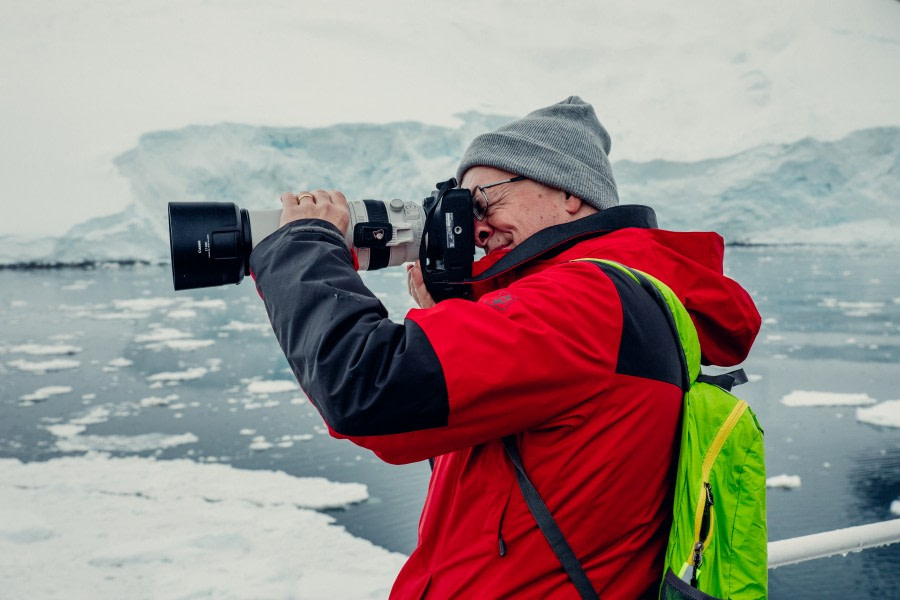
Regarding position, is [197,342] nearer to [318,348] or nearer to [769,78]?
[318,348]

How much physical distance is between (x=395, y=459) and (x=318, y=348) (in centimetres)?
8

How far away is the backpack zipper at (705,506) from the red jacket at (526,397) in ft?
0.08

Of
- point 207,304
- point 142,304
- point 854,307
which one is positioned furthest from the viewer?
point 207,304

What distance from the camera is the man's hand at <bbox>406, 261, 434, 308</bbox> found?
A: 650mm

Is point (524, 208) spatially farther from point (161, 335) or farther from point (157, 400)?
point (161, 335)

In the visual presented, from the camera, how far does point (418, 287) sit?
658 mm

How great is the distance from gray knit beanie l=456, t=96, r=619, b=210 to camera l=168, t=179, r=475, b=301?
0.04 m

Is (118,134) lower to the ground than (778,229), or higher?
higher

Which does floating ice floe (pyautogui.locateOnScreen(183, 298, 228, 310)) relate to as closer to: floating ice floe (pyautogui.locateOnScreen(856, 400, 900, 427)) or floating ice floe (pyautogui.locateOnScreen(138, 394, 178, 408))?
floating ice floe (pyautogui.locateOnScreen(138, 394, 178, 408))

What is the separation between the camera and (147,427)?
312 centimetres

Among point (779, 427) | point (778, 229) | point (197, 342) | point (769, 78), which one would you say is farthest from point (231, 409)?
point (769, 78)

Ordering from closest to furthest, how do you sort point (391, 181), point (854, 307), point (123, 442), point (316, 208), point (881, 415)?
1. point (316, 208)
2. point (123, 442)
3. point (881, 415)
4. point (854, 307)
5. point (391, 181)

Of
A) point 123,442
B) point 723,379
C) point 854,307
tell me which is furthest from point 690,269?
point 854,307

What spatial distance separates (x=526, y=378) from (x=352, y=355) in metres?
0.10
